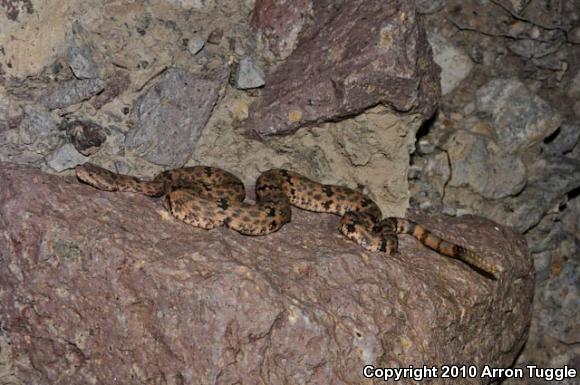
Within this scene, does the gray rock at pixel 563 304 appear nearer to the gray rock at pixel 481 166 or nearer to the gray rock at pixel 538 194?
the gray rock at pixel 538 194

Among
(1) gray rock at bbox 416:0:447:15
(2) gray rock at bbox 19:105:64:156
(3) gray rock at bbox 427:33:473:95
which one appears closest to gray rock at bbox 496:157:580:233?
(3) gray rock at bbox 427:33:473:95

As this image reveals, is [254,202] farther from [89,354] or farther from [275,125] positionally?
[89,354]

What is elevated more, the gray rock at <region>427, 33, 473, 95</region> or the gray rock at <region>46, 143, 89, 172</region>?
the gray rock at <region>427, 33, 473, 95</region>

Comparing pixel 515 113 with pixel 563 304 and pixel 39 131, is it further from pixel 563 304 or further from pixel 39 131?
pixel 39 131

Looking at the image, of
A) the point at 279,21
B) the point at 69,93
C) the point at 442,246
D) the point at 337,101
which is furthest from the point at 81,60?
the point at 442,246

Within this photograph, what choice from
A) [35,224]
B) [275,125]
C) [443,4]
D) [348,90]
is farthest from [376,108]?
[35,224]

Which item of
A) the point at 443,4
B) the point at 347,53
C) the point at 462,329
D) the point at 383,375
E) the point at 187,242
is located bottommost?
the point at 383,375

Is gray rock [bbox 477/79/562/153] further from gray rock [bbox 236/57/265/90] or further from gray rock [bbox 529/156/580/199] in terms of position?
gray rock [bbox 236/57/265/90]

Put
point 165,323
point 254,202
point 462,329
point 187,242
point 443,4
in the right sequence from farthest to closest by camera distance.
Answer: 1. point 443,4
2. point 254,202
3. point 462,329
4. point 187,242
5. point 165,323

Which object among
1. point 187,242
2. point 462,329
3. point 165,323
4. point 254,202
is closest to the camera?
point 165,323
